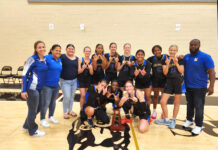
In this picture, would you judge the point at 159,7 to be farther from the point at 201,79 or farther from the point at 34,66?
the point at 34,66

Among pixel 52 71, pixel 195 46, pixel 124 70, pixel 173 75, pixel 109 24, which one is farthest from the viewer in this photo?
pixel 109 24

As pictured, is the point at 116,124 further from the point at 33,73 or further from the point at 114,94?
the point at 33,73

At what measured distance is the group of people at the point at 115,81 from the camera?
2.63 metres

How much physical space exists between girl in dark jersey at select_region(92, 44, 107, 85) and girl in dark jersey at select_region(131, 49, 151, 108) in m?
0.76

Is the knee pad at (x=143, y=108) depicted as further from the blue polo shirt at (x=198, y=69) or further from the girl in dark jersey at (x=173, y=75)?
the blue polo shirt at (x=198, y=69)

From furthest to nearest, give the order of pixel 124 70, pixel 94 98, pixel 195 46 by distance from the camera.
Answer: pixel 124 70 < pixel 94 98 < pixel 195 46

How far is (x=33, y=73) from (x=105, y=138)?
1737 millimetres

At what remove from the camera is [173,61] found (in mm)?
3113

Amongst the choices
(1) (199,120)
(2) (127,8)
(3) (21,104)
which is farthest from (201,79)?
(2) (127,8)

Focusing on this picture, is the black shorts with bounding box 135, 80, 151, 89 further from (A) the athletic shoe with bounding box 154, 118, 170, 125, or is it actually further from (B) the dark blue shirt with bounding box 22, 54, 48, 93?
(B) the dark blue shirt with bounding box 22, 54, 48, 93

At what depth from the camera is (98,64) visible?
3.73m

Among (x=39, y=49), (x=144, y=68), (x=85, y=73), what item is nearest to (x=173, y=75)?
(x=144, y=68)

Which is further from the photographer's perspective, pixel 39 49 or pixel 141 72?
pixel 141 72

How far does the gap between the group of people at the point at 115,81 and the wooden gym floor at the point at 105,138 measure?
0.17 meters
